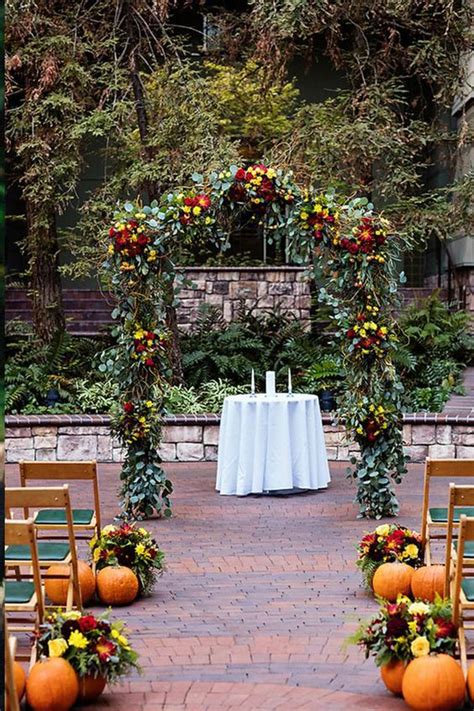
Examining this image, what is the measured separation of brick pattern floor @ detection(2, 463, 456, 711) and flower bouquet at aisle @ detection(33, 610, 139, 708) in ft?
0.60

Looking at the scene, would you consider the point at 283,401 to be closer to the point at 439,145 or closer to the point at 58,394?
the point at 58,394

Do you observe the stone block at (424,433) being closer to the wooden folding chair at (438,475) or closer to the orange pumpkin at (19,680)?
the wooden folding chair at (438,475)

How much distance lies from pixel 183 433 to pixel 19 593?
26.6 ft

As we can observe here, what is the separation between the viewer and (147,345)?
32.8 feet

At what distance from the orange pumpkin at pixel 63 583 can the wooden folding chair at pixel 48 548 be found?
4.8 inches

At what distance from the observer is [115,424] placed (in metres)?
10.2

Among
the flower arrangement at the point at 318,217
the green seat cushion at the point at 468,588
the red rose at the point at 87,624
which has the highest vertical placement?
the flower arrangement at the point at 318,217

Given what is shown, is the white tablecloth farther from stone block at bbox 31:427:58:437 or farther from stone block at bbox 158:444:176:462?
stone block at bbox 31:427:58:437

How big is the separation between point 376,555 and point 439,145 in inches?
497

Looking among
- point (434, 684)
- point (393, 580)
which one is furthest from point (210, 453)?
point (434, 684)

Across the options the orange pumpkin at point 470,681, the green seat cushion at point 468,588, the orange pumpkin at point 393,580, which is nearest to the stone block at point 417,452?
the orange pumpkin at point 393,580

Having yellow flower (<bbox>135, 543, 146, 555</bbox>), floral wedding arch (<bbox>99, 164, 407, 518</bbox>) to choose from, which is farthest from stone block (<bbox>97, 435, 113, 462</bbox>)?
yellow flower (<bbox>135, 543, 146, 555</bbox>)

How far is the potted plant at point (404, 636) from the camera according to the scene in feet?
16.9

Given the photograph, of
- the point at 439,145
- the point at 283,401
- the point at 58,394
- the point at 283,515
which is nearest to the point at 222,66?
the point at 439,145
